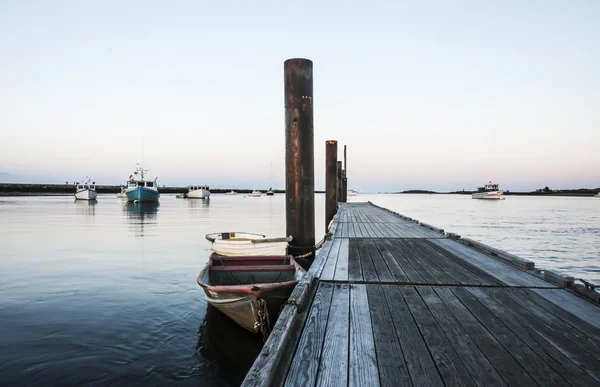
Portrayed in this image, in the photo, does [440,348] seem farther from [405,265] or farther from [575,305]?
[405,265]

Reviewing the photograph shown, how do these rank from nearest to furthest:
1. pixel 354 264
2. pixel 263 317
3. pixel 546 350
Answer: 1. pixel 546 350
2. pixel 263 317
3. pixel 354 264

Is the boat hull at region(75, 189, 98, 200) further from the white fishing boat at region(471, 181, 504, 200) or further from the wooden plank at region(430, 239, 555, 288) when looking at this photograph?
the white fishing boat at region(471, 181, 504, 200)

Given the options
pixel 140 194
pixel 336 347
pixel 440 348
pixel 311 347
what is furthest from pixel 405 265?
pixel 140 194

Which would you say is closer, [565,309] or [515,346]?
[515,346]

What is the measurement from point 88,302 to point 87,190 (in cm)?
6573

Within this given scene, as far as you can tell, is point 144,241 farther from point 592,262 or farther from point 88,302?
point 592,262

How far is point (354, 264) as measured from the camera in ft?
21.2

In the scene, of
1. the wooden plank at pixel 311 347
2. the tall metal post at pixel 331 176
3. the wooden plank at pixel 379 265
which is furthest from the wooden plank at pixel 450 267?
the tall metal post at pixel 331 176

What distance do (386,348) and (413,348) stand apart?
0.78ft

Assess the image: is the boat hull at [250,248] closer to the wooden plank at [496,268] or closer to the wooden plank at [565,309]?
the wooden plank at [496,268]

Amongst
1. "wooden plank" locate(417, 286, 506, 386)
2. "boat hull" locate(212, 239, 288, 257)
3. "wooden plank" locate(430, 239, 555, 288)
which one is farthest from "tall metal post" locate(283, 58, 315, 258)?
"wooden plank" locate(417, 286, 506, 386)

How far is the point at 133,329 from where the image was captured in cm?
704

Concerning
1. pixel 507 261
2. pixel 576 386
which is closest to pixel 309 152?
pixel 507 261

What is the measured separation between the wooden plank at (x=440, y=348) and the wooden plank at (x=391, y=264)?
113 centimetres
